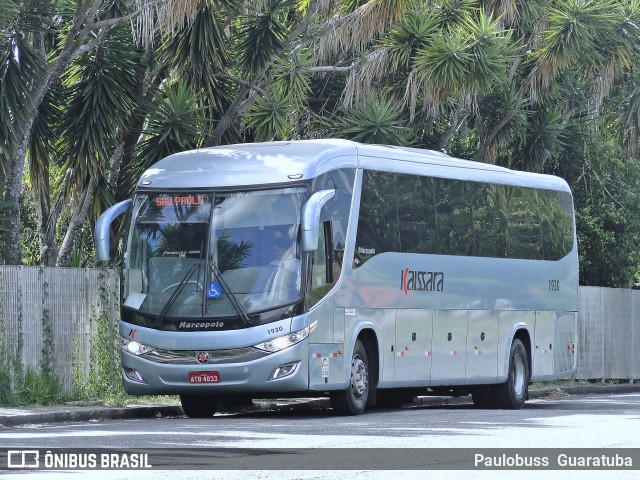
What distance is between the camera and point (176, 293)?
18391 millimetres

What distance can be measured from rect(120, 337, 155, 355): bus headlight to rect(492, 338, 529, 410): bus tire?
7.06 metres

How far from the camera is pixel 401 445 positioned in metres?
13.9

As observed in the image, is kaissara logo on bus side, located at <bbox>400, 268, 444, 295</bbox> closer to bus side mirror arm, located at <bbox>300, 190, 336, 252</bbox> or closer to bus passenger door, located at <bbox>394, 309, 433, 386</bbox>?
bus passenger door, located at <bbox>394, 309, 433, 386</bbox>

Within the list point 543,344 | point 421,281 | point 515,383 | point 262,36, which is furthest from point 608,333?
point 421,281

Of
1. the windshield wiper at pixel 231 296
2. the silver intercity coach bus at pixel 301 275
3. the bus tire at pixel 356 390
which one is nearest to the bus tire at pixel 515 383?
the silver intercity coach bus at pixel 301 275

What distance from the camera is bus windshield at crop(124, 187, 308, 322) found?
18.2 m

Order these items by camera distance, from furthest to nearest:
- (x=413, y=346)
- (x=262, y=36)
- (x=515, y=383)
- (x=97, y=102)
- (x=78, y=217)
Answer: (x=262, y=36) < (x=78, y=217) < (x=515, y=383) < (x=97, y=102) < (x=413, y=346)

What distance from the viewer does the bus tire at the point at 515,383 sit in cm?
2342

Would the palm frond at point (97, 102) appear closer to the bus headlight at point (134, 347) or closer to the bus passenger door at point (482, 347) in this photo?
the bus headlight at point (134, 347)

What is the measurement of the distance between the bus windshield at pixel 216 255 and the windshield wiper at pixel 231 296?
0.04 ft

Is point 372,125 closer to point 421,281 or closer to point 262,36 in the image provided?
point 262,36

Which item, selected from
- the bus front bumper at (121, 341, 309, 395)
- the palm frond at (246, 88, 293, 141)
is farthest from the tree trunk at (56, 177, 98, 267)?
the bus front bumper at (121, 341, 309, 395)

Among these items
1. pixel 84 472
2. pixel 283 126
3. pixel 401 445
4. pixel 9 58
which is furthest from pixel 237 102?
pixel 84 472

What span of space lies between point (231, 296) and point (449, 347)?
189 inches
